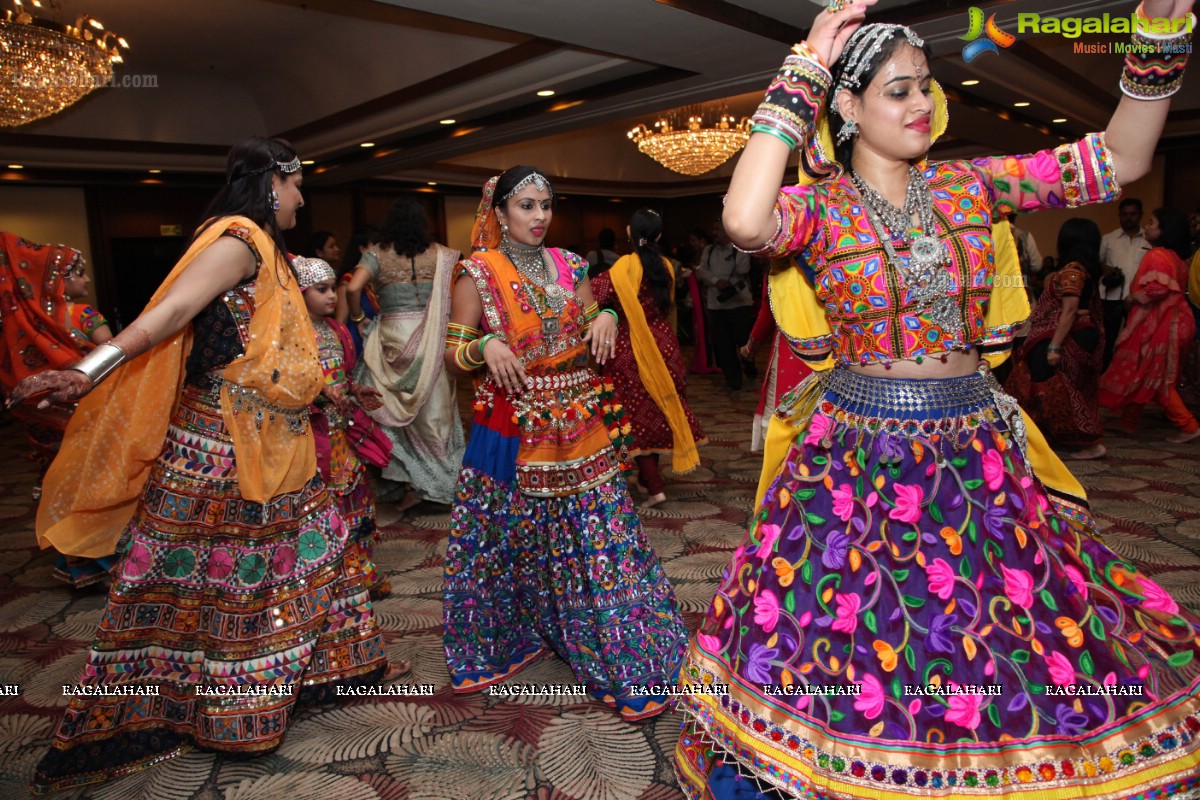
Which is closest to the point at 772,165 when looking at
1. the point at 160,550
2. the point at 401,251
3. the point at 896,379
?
the point at 896,379

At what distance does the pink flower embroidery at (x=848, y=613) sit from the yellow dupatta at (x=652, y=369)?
2641mm

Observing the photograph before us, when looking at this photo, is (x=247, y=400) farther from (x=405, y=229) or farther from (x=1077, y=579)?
(x=405, y=229)

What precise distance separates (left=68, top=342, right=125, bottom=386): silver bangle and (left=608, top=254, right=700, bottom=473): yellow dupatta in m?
2.58

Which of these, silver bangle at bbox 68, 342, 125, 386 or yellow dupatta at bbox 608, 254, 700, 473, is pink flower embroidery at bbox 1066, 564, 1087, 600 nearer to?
silver bangle at bbox 68, 342, 125, 386

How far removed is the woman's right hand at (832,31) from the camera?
1267 mm

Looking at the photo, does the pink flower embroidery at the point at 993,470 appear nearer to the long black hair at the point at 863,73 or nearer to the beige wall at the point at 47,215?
the long black hair at the point at 863,73

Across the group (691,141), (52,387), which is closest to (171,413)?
(52,387)

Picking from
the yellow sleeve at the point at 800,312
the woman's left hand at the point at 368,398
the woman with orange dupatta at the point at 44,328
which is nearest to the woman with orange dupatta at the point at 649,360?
the woman's left hand at the point at 368,398

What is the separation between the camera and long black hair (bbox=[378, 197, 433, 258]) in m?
4.03

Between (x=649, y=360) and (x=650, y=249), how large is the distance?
57 cm

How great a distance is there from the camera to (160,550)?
1.96 metres

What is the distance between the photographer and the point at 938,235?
1.40 meters

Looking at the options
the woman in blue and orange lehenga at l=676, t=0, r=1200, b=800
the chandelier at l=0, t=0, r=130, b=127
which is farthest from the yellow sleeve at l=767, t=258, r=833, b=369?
the chandelier at l=0, t=0, r=130, b=127

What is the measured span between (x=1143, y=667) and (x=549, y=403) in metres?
1.47
